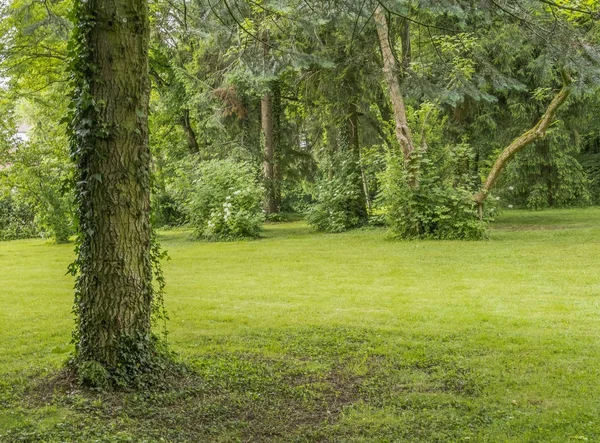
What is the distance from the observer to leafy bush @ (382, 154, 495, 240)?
46.4ft

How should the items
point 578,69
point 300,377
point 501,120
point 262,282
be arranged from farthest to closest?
point 501,120, point 262,282, point 578,69, point 300,377

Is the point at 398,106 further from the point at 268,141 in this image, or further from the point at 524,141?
the point at 268,141

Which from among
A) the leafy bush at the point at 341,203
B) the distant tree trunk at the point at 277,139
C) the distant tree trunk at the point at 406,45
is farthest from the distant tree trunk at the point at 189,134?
the distant tree trunk at the point at 406,45

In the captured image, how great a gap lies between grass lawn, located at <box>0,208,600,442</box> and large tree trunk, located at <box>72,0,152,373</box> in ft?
1.58

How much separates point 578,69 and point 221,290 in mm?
5436

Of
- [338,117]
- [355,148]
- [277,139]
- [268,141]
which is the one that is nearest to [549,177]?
[355,148]

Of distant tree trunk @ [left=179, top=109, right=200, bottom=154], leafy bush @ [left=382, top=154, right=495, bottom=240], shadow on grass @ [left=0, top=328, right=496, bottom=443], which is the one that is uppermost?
distant tree trunk @ [left=179, top=109, right=200, bottom=154]

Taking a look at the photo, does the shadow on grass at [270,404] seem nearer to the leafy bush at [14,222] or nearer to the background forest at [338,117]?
the background forest at [338,117]

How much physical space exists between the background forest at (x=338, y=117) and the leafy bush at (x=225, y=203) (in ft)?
0.14

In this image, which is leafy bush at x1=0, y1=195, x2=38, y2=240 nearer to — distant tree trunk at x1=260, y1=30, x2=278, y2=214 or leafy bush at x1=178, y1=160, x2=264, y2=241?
leafy bush at x1=178, y1=160, x2=264, y2=241

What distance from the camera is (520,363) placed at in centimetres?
517

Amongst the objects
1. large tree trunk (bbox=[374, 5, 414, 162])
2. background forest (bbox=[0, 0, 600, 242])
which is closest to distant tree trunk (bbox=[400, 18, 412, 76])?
background forest (bbox=[0, 0, 600, 242])

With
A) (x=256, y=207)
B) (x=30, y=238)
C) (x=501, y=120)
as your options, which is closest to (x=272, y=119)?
(x=256, y=207)

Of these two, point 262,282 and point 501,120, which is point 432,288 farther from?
point 501,120
